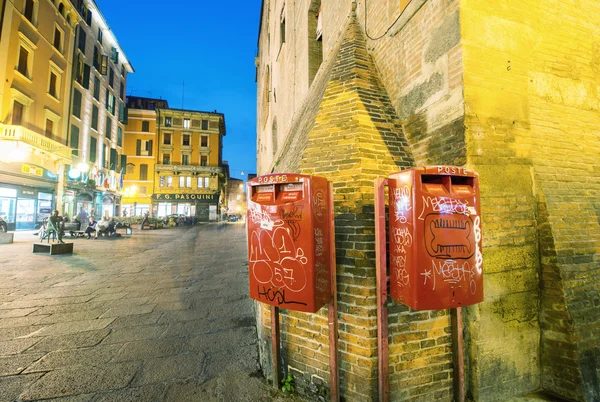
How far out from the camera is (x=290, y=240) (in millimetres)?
2332

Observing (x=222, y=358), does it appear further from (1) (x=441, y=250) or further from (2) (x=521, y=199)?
(2) (x=521, y=199)

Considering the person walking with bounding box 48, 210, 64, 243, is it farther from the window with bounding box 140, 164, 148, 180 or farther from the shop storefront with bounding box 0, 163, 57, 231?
the window with bounding box 140, 164, 148, 180

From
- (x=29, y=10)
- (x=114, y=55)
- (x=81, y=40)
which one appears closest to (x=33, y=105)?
(x=29, y=10)

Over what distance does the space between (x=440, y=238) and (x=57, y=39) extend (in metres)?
27.1

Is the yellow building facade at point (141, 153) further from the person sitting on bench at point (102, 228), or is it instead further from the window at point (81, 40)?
the person sitting on bench at point (102, 228)

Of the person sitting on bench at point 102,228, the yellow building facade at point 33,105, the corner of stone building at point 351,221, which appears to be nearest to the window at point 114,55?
the yellow building facade at point 33,105

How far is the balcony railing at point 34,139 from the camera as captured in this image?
1430 cm

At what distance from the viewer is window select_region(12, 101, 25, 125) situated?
15.6m

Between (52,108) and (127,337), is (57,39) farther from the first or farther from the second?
(127,337)

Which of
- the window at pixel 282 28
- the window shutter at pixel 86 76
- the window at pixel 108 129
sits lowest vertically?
the window at pixel 282 28

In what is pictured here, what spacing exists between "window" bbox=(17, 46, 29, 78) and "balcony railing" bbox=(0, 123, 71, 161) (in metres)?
3.64

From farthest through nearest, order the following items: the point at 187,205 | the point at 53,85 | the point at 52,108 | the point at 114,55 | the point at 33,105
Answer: the point at 187,205 < the point at 114,55 < the point at 53,85 < the point at 52,108 < the point at 33,105

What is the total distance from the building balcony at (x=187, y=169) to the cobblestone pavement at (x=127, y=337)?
111ft

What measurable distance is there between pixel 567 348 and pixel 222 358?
3468mm
